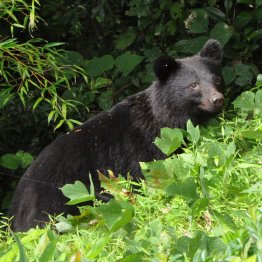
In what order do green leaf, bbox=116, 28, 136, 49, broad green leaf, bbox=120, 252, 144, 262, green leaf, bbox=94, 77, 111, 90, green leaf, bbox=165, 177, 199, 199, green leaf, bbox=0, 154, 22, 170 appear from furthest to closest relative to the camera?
green leaf, bbox=116, 28, 136, 49 → green leaf, bbox=94, 77, 111, 90 → green leaf, bbox=0, 154, 22, 170 → green leaf, bbox=165, 177, 199, 199 → broad green leaf, bbox=120, 252, 144, 262

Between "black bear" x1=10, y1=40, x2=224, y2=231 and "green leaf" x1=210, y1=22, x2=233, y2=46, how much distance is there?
0.89 metres

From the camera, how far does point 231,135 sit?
593 cm

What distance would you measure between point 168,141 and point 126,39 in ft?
13.1

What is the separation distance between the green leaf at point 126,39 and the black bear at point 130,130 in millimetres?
1939

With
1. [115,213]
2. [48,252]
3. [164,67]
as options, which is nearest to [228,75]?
[164,67]

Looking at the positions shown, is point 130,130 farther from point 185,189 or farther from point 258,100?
point 185,189

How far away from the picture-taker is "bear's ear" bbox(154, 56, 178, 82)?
7.18 m

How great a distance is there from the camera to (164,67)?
7.23 meters

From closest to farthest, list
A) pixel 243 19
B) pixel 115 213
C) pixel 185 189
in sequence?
pixel 115 213, pixel 185 189, pixel 243 19

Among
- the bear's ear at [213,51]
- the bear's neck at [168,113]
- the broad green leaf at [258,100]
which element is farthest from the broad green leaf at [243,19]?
the broad green leaf at [258,100]

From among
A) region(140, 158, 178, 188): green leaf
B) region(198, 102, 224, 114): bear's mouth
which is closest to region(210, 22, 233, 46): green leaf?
region(198, 102, 224, 114): bear's mouth

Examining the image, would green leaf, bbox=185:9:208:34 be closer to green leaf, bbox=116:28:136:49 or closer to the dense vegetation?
the dense vegetation

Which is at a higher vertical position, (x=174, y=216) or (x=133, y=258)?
(x=133, y=258)

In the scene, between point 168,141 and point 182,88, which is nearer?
point 168,141
